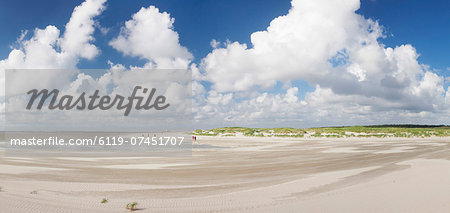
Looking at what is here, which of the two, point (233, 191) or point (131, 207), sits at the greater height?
point (131, 207)

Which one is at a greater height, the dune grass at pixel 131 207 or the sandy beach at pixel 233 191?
the dune grass at pixel 131 207

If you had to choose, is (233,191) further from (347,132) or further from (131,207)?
(347,132)

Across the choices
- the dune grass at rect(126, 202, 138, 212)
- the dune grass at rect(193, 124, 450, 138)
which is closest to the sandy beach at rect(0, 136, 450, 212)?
the dune grass at rect(126, 202, 138, 212)

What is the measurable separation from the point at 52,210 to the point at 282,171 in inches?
509

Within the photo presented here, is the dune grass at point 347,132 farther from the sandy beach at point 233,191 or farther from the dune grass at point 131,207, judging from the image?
the dune grass at point 131,207

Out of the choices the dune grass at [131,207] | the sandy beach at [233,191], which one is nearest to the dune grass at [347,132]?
the sandy beach at [233,191]

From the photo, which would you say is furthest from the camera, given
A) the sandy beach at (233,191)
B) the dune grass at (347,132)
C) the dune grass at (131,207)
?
the dune grass at (347,132)

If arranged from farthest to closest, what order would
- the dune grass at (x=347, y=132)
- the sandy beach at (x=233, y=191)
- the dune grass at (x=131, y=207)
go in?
the dune grass at (x=347, y=132), the sandy beach at (x=233, y=191), the dune grass at (x=131, y=207)

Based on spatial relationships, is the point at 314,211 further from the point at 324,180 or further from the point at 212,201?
the point at 324,180

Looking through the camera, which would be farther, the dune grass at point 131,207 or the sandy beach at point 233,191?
the sandy beach at point 233,191

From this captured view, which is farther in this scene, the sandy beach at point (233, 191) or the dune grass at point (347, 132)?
the dune grass at point (347, 132)

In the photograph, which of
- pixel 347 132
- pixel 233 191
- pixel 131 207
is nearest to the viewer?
pixel 131 207

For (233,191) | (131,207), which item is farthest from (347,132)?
(131,207)

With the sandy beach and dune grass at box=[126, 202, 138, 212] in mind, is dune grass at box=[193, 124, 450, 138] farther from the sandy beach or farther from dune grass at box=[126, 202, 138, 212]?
dune grass at box=[126, 202, 138, 212]
